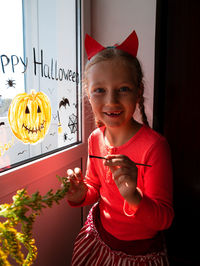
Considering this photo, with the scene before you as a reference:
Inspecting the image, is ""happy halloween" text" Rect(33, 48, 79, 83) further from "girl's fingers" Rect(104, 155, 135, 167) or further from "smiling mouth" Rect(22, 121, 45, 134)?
"girl's fingers" Rect(104, 155, 135, 167)

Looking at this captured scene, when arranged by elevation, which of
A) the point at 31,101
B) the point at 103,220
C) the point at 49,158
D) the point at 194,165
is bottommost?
the point at 103,220

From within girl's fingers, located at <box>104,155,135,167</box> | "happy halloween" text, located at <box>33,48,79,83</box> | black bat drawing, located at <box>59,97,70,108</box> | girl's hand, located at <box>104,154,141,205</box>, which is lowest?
girl's hand, located at <box>104,154,141,205</box>

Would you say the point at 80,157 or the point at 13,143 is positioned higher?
the point at 13,143

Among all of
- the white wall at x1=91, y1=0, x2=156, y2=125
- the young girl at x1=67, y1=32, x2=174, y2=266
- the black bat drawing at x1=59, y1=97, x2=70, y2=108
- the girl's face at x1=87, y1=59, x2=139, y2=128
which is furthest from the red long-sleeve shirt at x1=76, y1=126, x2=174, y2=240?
the white wall at x1=91, y1=0, x2=156, y2=125

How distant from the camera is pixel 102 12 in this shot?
121cm

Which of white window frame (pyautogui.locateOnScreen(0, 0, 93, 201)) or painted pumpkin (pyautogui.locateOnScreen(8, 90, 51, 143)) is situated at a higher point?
painted pumpkin (pyautogui.locateOnScreen(8, 90, 51, 143))

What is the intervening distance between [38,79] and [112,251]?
656 millimetres

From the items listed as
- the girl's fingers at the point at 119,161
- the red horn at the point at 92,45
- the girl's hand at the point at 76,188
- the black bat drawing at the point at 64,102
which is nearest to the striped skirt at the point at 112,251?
the girl's hand at the point at 76,188

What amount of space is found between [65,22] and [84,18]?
11 centimetres

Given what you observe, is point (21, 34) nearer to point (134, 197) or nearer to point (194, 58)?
point (134, 197)

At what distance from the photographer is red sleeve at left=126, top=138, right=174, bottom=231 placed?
68 centimetres

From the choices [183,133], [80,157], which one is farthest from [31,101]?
[183,133]

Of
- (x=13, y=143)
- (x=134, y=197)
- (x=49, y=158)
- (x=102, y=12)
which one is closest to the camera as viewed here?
(x=134, y=197)

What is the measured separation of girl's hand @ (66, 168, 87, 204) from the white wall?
0.58m
